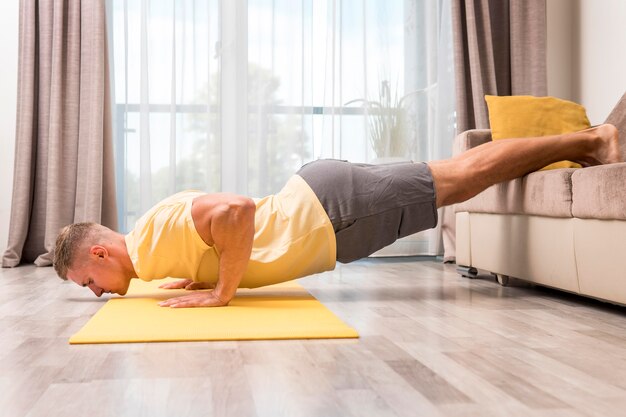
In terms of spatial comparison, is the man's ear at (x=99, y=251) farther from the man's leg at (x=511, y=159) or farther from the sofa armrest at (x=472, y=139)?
the sofa armrest at (x=472, y=139)

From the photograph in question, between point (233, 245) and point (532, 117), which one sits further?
point (532, 117)

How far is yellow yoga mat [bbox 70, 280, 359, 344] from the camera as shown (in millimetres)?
1783

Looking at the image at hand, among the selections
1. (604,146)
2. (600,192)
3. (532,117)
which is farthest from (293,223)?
(532,117)

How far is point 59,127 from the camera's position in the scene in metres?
4.18

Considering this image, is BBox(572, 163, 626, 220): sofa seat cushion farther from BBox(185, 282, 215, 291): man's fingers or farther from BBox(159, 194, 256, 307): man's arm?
BBox(185, 282, 215, 291): man's fingers

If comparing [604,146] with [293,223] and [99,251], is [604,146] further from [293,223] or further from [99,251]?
[99,251]

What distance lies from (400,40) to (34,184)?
2.39m

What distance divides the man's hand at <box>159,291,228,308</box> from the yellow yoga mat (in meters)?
0.03

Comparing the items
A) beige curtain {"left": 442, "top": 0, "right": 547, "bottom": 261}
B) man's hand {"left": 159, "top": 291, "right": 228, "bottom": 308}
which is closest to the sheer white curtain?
beige curtain {"left": 442, "top": 0, "right": 547, "bottom": 261}

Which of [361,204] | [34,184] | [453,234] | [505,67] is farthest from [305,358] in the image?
[505,67]

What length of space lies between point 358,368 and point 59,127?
3211mm

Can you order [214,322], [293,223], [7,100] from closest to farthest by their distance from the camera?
[214,322] → [293,223] → [7,100]

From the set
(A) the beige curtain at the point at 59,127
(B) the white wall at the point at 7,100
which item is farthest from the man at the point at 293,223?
(B) the white wall at the point at 7,100

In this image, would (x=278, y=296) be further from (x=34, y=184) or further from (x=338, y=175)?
(x=34, y=184)
